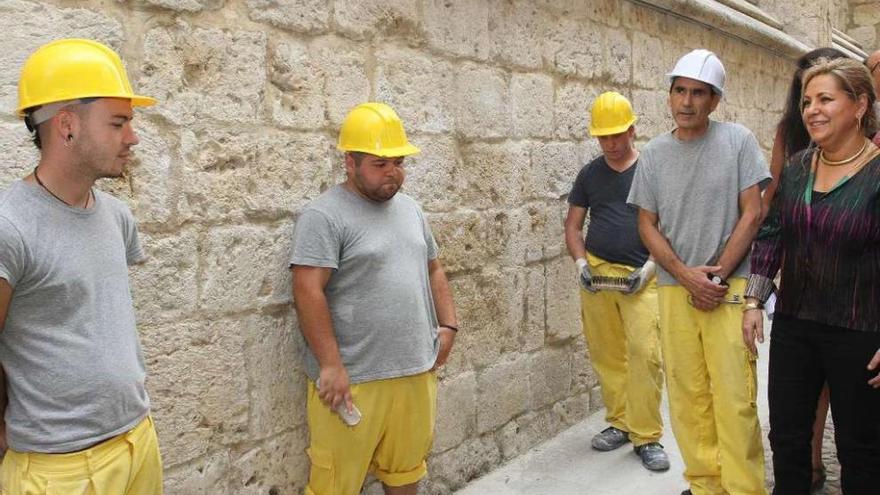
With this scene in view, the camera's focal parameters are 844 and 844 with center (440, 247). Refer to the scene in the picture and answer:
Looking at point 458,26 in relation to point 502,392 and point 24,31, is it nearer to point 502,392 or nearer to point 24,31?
point 502,392

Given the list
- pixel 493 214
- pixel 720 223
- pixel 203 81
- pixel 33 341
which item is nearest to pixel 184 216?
pixel 203 81

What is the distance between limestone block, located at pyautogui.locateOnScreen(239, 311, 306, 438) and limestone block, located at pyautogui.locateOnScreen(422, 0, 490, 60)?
1555 mm

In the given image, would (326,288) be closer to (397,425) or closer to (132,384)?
(397,425)

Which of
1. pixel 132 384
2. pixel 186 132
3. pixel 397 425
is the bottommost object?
pixel 397 425

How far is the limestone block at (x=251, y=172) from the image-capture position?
9.57ft

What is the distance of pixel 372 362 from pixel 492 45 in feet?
6.62

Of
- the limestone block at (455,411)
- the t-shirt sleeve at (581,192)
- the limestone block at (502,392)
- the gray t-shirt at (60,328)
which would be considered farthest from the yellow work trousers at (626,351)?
the gray t-shirt at (60,328)

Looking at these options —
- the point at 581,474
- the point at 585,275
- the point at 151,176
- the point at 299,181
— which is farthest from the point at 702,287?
the point at 151,176

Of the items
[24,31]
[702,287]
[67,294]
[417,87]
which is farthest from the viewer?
[417,87]

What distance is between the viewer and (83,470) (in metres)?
2.05

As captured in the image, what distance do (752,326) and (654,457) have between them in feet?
4.36

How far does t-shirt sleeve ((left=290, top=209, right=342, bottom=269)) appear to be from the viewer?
2.97 meters

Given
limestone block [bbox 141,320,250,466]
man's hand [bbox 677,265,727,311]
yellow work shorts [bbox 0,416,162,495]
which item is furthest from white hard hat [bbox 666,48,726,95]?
yellow work shorts [bbox 0,416,162,495]

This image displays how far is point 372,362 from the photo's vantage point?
3.11 m
